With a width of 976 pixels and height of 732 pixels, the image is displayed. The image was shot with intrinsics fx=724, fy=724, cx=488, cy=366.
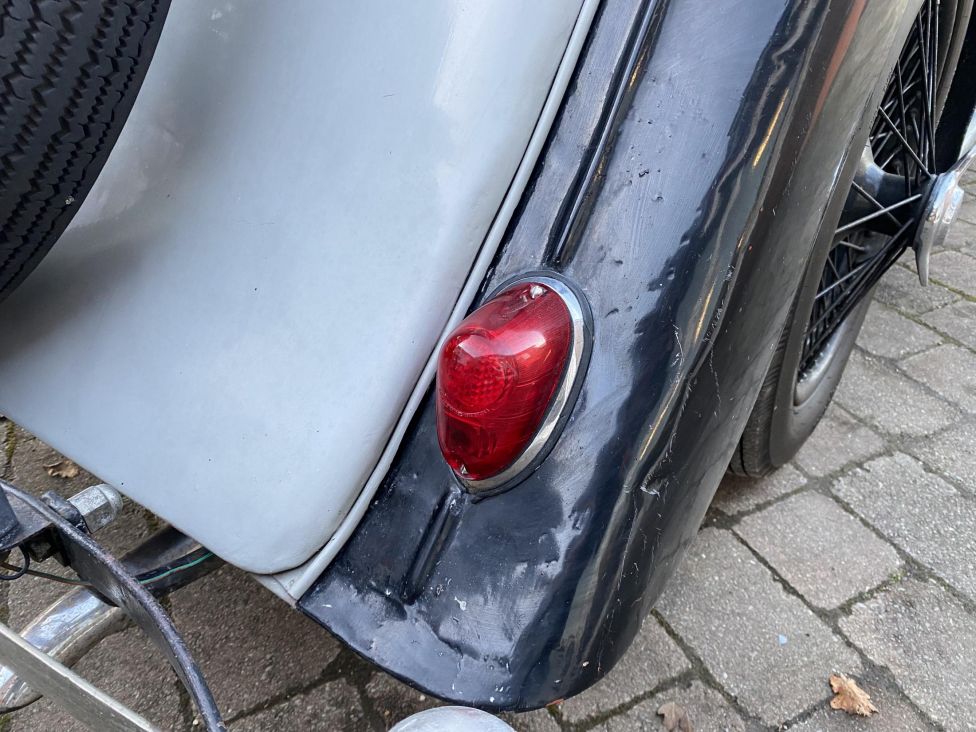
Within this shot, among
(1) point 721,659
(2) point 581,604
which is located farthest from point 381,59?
(1) point 721,659

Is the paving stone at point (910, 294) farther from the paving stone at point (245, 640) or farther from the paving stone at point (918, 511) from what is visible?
the paving stone at point (245, 640)

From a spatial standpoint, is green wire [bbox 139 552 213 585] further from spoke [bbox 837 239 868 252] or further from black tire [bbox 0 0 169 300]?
spoke [bbox 837 239 868 252]

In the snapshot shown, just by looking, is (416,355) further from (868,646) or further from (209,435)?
(868,646)

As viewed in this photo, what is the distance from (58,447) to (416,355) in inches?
21.8

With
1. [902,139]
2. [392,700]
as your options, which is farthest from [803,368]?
[392,700]

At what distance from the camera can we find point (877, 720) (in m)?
1.43

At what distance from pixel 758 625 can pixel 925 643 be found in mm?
367

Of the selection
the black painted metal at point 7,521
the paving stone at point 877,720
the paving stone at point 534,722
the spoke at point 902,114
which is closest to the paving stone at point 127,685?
the paving stone at point 534,722

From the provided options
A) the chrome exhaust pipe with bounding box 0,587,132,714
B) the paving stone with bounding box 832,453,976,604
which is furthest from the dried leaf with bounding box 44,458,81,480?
the paving stone with bounding box 832,453,976,604

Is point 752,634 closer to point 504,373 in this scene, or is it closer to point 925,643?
point 925,643

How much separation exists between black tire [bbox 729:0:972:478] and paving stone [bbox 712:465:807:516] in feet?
0.54

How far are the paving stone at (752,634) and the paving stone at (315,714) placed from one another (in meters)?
0.69

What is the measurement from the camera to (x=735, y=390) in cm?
87

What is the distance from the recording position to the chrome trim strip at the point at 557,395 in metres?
0.78
